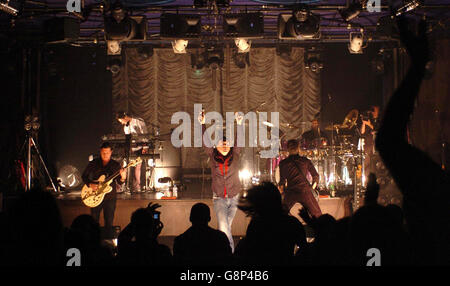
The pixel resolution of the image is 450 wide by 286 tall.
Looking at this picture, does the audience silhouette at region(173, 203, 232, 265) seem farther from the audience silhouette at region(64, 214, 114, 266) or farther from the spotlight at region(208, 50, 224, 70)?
the spotlight at region(208, 50, 224, 70)

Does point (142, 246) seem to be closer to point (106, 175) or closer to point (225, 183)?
point (225, 183)

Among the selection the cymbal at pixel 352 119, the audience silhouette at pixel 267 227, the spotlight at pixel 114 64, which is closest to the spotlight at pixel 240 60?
the spotlight at pixel 114 64

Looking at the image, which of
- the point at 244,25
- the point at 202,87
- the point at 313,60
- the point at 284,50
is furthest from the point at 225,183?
the point at 202,87

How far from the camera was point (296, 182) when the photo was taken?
7543mm

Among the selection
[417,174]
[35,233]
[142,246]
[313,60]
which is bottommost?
[142,246]

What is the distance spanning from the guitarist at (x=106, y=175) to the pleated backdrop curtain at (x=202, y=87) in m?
6.55

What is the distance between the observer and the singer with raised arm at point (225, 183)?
24.2 ft

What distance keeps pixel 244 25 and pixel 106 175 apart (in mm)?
4371

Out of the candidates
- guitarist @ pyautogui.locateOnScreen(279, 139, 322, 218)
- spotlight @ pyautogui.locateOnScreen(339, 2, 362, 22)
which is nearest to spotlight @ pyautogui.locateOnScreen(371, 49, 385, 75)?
spotlight @ pyautogui.locateOnScreen(339, 2, 362, 22)

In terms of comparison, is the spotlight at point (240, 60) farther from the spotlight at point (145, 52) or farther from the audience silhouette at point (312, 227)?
the audience silhouette at point (312, 227)
